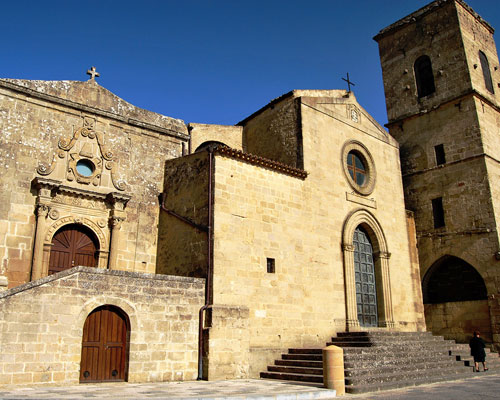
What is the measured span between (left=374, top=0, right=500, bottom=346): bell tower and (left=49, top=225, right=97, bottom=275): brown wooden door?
A: 510 inches

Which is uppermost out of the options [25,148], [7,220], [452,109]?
[452,109]

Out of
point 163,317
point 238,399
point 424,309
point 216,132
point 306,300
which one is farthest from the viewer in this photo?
point 424,309

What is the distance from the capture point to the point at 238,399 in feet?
24.8

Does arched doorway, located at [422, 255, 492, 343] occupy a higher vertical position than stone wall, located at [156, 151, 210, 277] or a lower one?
lower

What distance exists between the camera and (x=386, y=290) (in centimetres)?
1608

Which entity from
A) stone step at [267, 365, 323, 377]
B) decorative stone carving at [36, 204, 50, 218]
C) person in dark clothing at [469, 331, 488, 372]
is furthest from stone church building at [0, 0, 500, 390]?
person in dark clothing at [469, 331, 488, 372]

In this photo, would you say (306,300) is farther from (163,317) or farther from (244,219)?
(163,317)

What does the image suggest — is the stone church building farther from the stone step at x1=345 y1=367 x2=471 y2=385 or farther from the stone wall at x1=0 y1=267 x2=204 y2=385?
the stone step at x1=345 y1=367 x2=471 y2=385

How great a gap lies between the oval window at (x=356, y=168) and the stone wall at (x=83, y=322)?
7946mm

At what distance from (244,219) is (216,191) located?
109cm

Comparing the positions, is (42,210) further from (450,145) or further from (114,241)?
(450,145)

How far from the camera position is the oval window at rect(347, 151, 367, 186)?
1686 cm

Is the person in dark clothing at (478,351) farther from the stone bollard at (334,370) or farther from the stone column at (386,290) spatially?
the stone bollard at (334,370)

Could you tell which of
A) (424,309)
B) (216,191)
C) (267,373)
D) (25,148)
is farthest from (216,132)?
(424,309)
